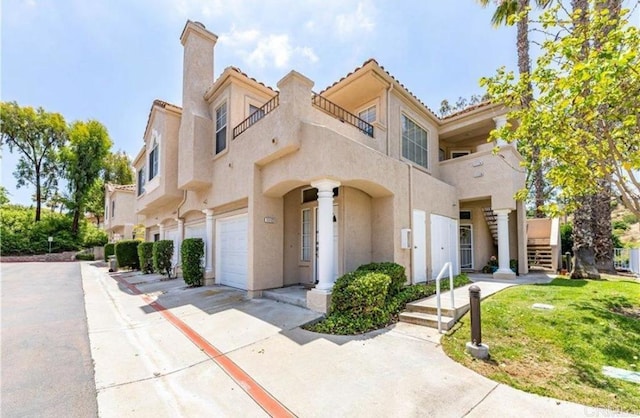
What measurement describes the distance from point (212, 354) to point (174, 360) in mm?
622

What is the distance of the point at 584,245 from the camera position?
11.7 meters

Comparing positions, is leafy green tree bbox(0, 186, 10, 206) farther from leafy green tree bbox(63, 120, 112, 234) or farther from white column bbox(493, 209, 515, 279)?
white column bbox(493, 209, 515, 279)

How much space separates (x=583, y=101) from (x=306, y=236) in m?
7.79

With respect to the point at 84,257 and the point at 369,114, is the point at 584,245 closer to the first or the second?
the point at 369,114

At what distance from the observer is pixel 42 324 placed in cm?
705

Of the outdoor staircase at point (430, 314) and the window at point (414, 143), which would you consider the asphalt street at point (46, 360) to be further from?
the window at point (414, 143)

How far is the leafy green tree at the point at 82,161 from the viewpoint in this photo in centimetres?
3484

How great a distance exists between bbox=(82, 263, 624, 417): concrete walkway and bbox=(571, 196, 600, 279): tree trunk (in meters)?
9.93

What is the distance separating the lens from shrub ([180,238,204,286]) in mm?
11352

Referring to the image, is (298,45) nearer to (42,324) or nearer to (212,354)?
(212,354)

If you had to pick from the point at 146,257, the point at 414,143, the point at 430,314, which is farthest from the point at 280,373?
the point at 146,257

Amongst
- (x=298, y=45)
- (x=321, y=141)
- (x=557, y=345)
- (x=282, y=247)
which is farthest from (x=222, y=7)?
(x=557, y=345)

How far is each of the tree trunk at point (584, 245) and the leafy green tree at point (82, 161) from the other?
4463 cm

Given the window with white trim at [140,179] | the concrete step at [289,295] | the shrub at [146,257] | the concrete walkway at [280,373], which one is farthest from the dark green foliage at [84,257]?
the concrete step at [289,295]
